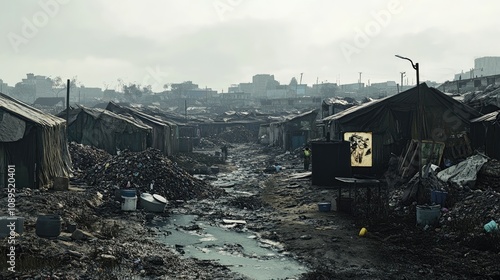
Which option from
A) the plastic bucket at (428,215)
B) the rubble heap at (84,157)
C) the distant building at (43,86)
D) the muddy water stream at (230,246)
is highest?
the distant building at (43,86)

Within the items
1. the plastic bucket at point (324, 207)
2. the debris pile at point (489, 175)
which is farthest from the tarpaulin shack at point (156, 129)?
the debris pile at point (489, 175)

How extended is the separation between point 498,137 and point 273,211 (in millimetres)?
9249

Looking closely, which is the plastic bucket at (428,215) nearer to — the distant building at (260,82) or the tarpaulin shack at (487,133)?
the tarpaulin shack at (487,133)

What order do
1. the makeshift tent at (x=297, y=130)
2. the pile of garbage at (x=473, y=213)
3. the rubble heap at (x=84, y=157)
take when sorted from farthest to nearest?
1. the makeshift tent at (x=297, y=130)
2. the rubble heap at (x=84, y=157)
3. the pile of garbage at (x=473, y=213)

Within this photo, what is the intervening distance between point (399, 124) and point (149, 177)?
1081 cm

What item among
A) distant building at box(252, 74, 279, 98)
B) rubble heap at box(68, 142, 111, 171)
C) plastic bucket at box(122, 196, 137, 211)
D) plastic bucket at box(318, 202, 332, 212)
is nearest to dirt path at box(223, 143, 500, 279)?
plastic bucket at box(318, 202, 332, 212)

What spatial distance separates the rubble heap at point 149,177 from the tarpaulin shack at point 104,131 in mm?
6936

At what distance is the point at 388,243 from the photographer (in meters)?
9.65

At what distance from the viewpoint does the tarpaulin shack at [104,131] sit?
2481 cm

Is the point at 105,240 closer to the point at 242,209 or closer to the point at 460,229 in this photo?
the point at 242,209

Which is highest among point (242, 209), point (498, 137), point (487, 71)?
point (487, 71)

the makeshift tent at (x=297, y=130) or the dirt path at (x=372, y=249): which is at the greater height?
the makeshift tent at (x=297, y=130)

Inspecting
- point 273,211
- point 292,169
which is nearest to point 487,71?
point 292,169

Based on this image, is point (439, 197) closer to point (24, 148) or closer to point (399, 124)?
point (399, 124)
